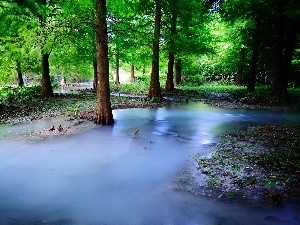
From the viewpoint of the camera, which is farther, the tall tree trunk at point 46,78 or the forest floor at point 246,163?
the tall tree trunk at point 46,78

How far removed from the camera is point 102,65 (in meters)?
11.9

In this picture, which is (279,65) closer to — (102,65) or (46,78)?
(102,65)

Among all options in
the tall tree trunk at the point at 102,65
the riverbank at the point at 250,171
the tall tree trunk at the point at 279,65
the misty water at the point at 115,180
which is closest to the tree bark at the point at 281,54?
the tall tree trunk at the point at 279,65

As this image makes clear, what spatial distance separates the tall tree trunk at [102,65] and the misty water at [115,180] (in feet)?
2.41

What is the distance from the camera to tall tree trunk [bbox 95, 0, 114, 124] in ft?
38.0

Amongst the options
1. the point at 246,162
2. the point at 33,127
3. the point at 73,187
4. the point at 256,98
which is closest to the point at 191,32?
the point at 256,98

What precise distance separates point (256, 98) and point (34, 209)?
18.0 metres

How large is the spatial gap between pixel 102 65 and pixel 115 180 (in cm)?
616

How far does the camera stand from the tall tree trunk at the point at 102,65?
11.6 meters

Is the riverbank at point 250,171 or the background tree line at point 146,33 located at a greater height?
the background tree line at point 146,33

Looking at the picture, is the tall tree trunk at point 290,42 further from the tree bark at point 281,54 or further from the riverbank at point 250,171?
the riverbank at point 250,171

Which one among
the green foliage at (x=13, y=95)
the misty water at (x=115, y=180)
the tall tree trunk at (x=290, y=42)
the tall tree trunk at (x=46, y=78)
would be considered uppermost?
the tall tree trunk at (x=290, y=42)

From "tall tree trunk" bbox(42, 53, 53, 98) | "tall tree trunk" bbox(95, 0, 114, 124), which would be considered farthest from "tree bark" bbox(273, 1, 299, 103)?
"tall tree trunk" bbox(42, 53, 53, 98)

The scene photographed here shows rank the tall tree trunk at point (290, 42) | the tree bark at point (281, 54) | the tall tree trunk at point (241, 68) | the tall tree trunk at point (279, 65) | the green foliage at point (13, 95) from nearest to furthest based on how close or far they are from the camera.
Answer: the tall tree trunk at point (290, 42) → the tree bark at point (281, 54) → the tall tree trunk at point (279, 65) → the green foliage at point (13, 95) → the tall tree trunk at point (241, 68)
